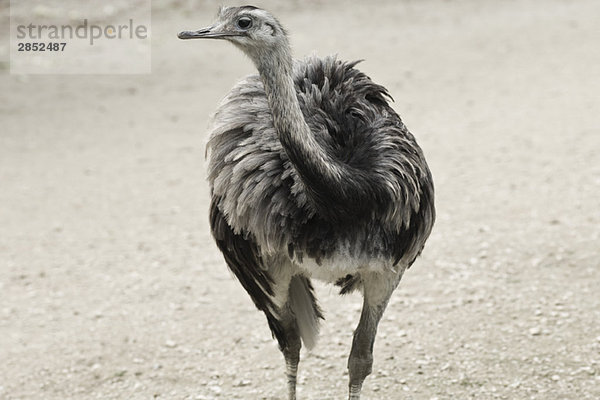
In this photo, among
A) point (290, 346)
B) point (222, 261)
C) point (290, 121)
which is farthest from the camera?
point (222, 261)

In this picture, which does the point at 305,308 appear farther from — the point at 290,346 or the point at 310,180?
the point at 310,180

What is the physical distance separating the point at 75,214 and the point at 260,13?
13.3 ft

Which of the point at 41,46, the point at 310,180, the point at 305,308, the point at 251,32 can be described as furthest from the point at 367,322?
the point at 41,46

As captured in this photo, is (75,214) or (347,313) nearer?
(347,313)

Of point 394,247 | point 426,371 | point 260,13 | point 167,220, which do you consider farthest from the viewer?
point 167,220

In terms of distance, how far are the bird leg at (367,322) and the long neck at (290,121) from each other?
75 centimetres

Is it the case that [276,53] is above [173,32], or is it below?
below

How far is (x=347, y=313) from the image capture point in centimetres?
511

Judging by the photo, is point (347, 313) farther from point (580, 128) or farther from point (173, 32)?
point (173, 32)

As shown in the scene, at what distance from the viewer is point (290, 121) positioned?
296 cm

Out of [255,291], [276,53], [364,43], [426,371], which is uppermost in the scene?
[364,43]

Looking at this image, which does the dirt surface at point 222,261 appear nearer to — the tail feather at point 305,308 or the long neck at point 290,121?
the tail feather at point 305,308

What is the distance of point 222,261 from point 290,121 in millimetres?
2955

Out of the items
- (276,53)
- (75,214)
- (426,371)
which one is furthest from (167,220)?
(276,53)
